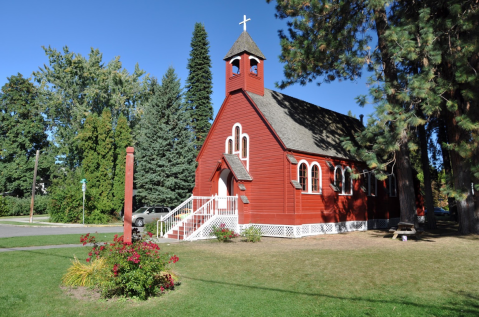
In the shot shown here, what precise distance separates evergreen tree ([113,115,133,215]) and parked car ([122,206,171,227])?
7875 millimetres

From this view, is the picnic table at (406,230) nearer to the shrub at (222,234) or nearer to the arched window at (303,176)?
the arched window at (303,176)

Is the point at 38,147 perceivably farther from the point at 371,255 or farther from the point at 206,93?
the point at 371,255

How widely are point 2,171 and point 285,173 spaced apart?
41.8 m

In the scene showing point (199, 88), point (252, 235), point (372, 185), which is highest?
point (199, 88)

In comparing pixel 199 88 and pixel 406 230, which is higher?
pixel 199 88

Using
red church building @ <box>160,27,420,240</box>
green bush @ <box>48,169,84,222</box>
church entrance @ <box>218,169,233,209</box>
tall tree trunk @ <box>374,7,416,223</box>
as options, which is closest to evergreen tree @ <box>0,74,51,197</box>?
green bush @ <box>48,169,84,222</box>

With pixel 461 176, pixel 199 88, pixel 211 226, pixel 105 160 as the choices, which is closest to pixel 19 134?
pixel 105 160

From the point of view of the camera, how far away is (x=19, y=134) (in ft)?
156

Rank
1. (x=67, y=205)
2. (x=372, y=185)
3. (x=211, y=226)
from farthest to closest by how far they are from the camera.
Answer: (x=67, y=205) < (x=372, y=185) < (x=211, y=226)

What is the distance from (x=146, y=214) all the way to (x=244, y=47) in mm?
15950

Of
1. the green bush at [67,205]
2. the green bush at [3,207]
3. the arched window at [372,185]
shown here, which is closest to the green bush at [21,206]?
the green bush at [3,207]

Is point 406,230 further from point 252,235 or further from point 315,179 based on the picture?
point 252,235

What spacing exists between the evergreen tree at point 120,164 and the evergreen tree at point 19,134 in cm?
1446

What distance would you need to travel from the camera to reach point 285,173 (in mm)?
20078
